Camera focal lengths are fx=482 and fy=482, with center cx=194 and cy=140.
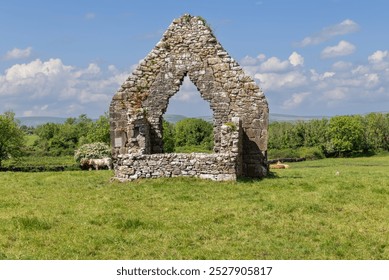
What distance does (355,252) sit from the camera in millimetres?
9672

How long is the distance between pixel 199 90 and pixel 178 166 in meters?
4.44

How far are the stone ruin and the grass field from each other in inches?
120

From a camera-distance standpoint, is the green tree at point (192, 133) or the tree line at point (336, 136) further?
the green tree at point (192, 133)

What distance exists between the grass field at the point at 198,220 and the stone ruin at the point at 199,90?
3043 mm

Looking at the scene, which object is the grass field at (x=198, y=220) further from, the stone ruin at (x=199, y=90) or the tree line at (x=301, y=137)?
the tree line at (x=301, y=137)

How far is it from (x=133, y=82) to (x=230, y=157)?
20.8 feet

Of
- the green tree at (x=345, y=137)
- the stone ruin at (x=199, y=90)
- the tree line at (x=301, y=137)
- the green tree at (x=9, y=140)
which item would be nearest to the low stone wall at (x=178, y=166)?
the stone ruin at (x=199, y=90)

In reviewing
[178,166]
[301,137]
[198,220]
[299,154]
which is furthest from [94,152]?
[301,137]

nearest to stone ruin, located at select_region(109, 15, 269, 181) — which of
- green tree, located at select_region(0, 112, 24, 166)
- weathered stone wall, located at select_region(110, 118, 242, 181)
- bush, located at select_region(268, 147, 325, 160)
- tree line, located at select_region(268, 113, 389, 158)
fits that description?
weathered stone wall, located at select_region(110, 118, 242, 181)

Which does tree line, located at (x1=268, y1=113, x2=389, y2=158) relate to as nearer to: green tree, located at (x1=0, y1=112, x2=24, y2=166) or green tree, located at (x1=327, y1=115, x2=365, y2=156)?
green tree, located at (x1=327, y1=115, x2=365, y2=156)

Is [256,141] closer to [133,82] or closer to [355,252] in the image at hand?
[133,82]

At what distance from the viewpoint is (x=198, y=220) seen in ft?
40.5

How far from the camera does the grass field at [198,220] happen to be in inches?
388

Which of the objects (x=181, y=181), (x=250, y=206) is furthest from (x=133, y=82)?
(x=250, y=206)
